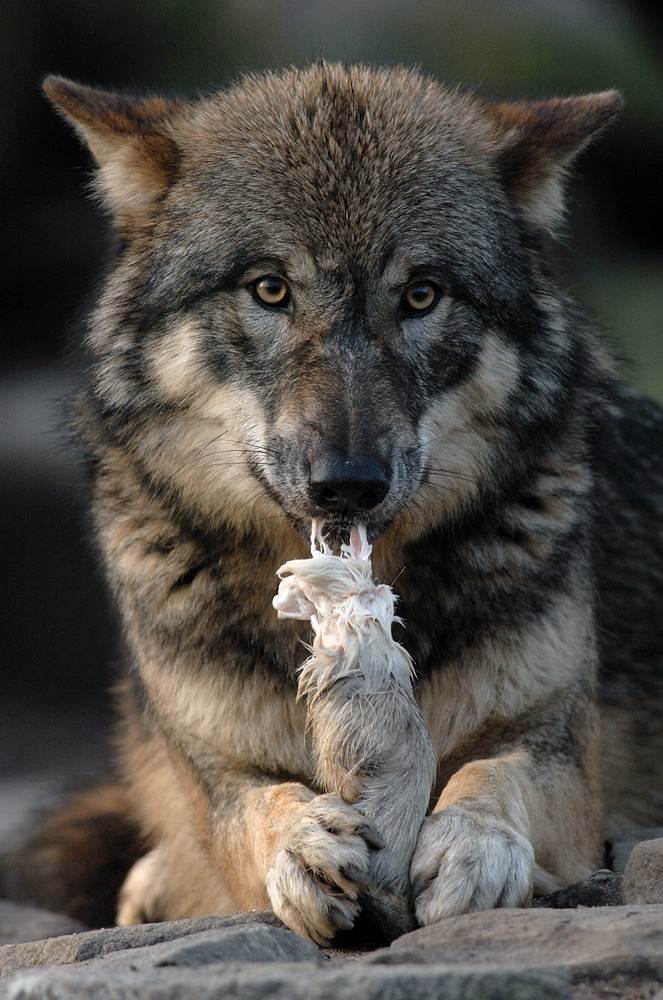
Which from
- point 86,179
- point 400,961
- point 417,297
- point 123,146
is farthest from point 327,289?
point 86,179

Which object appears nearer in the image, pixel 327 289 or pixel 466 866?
pixel 466 866

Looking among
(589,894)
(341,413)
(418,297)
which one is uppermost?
(418,297)

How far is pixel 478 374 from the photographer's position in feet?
11.9

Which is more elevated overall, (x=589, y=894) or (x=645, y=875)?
(x=645, y=875)

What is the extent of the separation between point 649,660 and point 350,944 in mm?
2705

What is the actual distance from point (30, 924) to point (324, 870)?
2.75 metres

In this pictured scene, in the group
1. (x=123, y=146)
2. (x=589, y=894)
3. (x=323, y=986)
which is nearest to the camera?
(x=323, y=986)

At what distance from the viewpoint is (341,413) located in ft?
10.5

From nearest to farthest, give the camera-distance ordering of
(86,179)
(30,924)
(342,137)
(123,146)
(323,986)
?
(323,986), (342,137), (123,146), (30,924), (86,179)

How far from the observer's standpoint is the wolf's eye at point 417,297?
11.7ft

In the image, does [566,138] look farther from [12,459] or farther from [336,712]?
[12,459]

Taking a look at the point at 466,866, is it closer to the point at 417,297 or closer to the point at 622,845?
the point at 622,845

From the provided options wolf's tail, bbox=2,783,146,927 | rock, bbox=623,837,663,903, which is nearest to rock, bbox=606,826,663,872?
rock, bbox=623,837,663,903

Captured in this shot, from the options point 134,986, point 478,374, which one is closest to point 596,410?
point 478,374
